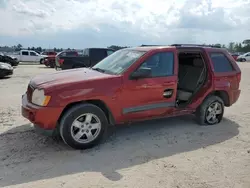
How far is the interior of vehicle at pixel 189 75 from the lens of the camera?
5.92 metres

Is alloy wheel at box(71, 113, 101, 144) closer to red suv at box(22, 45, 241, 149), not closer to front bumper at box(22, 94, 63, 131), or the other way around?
red suv at box(22, 45, 241, 149)

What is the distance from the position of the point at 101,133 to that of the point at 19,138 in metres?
1.56

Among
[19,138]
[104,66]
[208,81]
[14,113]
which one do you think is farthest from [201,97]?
[14,113]

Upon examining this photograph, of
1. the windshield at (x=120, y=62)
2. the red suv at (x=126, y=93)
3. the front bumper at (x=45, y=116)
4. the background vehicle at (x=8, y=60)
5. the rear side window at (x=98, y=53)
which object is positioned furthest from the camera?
the background vehicle at (x=8, y=60)

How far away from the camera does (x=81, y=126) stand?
4.32m

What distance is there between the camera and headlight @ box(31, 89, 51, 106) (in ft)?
13.3

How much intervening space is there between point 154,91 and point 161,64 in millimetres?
584

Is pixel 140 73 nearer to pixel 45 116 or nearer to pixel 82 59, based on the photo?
pixel 45 116

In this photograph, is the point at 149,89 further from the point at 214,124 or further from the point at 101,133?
the point at 214,124

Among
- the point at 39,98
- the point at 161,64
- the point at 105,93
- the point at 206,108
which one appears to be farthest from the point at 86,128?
the point at 206,108

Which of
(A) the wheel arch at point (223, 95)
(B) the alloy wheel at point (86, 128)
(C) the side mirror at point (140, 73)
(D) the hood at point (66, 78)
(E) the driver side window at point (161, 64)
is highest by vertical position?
(E) the driver side window at point (161, 64)

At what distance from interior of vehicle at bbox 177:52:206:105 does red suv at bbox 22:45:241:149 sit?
0.02 meters

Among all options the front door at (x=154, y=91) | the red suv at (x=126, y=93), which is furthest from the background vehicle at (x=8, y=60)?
the front door at (x=154, y=91)

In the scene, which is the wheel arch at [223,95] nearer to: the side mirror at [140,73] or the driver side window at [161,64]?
the driver side window at [161,64]
